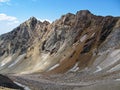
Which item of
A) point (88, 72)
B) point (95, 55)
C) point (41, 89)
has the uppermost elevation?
point (95, 55)

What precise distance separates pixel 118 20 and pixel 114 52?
121 feet

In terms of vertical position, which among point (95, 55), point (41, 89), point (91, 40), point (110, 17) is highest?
point (110, 17)

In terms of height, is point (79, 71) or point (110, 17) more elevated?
point (110, 17)

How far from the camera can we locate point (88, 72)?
432ft

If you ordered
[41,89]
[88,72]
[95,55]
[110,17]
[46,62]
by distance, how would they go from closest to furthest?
1. [41,89]
2. [88,72]
3. [95,55]
4. [110,17]
5. [46,62]

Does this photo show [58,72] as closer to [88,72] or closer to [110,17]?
Result: [88,72]

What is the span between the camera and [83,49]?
170m

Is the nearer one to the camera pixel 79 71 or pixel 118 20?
pixel 79 71

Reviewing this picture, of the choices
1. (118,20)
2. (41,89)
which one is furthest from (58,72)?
(41,89)

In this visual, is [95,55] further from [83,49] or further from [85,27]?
[85,27]

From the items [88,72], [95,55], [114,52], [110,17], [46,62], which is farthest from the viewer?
[46,62]

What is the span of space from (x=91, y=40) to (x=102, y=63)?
38492 millimetres

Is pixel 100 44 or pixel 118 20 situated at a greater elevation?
pixel 118 20

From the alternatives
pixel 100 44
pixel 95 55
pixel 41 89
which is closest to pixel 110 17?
pixel 100 44
